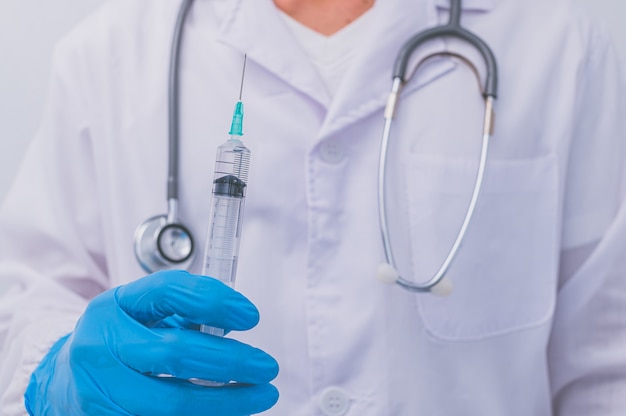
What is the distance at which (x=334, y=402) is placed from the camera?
707 mm

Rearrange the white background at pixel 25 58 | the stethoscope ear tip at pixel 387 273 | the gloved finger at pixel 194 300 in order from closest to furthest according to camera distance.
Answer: the gloved finger at pixel 194 300
the stethoscope ear tip at pixel 387 273
the white background at pixel 25 58

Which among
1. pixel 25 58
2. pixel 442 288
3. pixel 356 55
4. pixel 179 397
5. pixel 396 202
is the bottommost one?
pixel 179 397

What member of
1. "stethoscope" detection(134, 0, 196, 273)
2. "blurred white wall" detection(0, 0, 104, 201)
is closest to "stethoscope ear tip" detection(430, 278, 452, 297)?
"stethoscope" detection(134, 0, 196, 273)

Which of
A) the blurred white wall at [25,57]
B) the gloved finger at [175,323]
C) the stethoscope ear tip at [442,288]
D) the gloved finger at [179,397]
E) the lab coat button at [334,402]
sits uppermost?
the blurred white wall at [25,57]

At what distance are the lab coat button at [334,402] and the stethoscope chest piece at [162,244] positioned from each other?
0.21 m

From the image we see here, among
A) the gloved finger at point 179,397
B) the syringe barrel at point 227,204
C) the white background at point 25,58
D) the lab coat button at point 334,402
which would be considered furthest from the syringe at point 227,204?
the white background at point 25,58

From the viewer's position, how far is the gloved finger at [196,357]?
523 millimetres

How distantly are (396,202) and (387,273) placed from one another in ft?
0.37

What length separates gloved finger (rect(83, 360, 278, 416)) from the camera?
1.74ft

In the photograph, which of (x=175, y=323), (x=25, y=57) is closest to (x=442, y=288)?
(x=175, y=323)

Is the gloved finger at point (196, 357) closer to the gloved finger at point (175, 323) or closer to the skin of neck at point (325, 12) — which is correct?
the gloved finger at point (175, 323)

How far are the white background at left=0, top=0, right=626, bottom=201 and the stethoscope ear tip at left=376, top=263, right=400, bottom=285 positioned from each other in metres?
0.76

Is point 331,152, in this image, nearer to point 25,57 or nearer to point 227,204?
point 227,204

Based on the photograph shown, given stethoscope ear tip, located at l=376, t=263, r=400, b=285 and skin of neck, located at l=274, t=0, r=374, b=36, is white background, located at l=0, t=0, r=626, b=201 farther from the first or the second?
stethoscope ear tip, located at l=376, t=263, r=400, b=285
